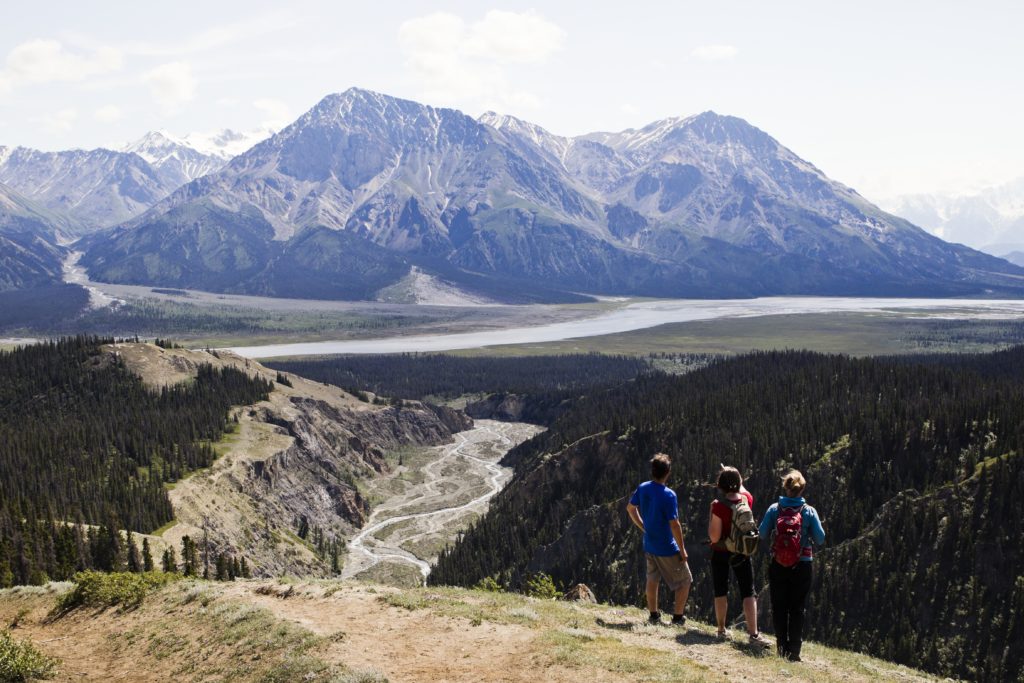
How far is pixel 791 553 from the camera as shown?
82.0 ft

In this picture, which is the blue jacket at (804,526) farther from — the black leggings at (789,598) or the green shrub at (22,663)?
the green shrub at (22,663)

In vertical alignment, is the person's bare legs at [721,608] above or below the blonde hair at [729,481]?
below

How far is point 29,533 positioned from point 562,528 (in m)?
71.6

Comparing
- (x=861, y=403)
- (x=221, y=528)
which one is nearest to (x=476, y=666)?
(x=221, y=528)

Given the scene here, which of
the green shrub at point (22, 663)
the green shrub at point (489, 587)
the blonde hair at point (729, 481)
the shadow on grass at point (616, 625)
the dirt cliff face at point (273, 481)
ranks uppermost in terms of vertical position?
the blonde hair at point (729, 481)

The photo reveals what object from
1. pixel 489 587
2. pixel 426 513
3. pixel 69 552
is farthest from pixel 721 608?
pixel 426 513

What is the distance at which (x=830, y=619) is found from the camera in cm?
8300

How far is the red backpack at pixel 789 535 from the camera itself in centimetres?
2483

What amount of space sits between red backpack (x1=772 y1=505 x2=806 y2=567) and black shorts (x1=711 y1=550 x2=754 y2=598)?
1214 millimetres

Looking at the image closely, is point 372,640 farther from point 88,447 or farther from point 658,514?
point 88,447

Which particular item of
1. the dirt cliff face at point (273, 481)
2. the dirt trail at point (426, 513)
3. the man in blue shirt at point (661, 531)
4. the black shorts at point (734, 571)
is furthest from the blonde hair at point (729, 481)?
the dirt trail at point (426, 513)

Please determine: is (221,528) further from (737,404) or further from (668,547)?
(668,547)

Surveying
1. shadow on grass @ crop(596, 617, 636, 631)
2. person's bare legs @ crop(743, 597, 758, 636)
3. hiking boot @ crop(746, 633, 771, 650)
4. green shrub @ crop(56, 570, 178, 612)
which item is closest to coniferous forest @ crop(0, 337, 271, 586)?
green shrub @ crop(56, 570, 178, 612)

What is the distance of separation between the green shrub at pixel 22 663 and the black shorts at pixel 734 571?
958 inches
